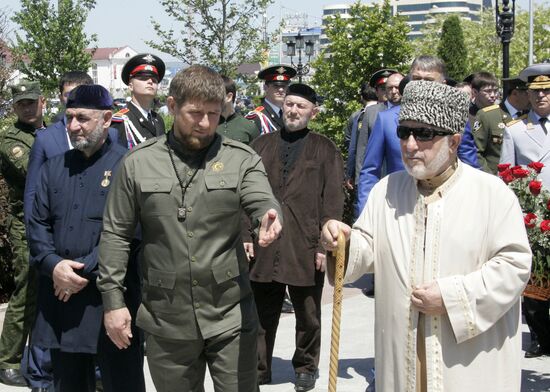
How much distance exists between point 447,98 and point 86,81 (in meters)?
3.87

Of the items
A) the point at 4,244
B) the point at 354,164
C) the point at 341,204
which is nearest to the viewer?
the point at 341,204

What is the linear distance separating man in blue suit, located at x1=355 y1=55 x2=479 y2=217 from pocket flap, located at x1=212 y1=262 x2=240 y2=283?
186 cm

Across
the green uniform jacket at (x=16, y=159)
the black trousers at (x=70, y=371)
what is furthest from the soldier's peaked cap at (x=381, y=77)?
the black trousers at (x=70, y=371)

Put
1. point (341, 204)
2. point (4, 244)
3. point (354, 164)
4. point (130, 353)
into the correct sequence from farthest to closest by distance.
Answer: point (354, 164) → point (4, 244) → point (341, 204) → point (130, 353)

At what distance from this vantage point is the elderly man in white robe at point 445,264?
3.74 metres

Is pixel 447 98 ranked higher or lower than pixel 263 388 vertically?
higher

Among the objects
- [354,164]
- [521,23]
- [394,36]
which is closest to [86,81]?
[354,164]

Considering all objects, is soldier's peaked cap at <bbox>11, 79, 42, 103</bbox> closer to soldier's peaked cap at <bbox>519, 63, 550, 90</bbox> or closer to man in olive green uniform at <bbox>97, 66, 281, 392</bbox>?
man in olive green uniform at <bbox>97, 66, 281, 392</bbox>

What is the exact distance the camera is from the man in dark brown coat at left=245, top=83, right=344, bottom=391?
261 inches

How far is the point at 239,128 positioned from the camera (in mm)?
8281

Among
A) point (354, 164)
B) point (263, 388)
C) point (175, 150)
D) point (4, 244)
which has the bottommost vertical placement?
point (263, 388)

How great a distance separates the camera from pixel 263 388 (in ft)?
22.1

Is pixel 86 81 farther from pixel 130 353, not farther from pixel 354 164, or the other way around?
pixel 354 164

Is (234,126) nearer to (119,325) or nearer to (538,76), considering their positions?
(538,76)
